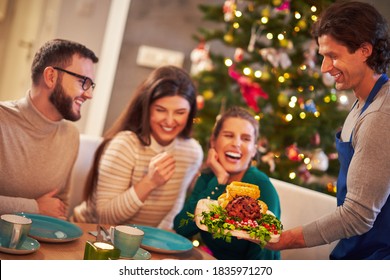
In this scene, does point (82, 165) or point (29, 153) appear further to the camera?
point (82, 165)

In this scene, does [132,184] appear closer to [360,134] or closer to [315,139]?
[360,134]

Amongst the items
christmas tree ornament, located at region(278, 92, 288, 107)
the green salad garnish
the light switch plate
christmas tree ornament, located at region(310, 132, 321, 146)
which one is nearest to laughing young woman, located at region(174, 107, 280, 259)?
the green salad garnish

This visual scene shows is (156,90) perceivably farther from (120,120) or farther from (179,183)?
(179,183)

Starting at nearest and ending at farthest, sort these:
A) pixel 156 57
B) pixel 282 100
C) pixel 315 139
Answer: pixel 315 139 < pixel 282 100 < pixel 156 57

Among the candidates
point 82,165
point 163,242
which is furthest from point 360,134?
point 82,165

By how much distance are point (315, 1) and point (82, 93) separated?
68cm

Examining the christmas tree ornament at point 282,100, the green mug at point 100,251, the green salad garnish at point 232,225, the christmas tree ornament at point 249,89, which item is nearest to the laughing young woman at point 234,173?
the green salad garnish at point 232,225

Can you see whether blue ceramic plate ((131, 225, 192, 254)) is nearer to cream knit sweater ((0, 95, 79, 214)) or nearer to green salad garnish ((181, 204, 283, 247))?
green salad garnish ((181, 204, 283, 247))

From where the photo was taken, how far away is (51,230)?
1364 mm

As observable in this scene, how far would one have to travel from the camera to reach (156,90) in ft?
5.87

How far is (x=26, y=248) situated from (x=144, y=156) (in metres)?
0.66

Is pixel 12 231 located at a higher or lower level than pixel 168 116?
lower

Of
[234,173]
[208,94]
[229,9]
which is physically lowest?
[234,173]

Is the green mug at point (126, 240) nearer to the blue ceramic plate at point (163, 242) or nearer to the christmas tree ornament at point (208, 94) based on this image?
the blue ceramic plate at point (163, 242)
